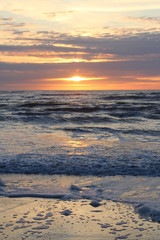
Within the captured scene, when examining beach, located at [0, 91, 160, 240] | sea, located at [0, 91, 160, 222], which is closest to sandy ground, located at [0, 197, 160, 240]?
beach, located at [0, 91, 160, 240]

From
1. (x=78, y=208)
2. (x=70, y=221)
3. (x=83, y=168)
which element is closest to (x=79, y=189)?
(x=78, y=208)

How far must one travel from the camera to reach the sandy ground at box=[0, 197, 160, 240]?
4.75m

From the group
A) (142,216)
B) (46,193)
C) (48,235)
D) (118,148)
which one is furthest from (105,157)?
(48,235)

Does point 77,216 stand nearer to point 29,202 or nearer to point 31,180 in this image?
point 29,202

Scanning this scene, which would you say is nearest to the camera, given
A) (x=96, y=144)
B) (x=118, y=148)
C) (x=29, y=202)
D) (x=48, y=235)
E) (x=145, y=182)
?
(x=48, y=235)

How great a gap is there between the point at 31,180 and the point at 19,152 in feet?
10.4

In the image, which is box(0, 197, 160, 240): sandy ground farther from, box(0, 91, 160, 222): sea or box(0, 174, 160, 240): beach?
box(0, 91, 160, 222): sea

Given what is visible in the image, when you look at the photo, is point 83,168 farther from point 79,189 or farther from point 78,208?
point 78,208

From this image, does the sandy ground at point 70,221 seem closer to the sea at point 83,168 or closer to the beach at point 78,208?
the beach at point 78,208

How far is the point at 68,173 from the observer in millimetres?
8703

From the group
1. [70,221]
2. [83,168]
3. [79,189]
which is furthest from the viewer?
[83,168]

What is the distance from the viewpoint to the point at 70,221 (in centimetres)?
526

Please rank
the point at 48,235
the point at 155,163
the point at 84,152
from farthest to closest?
the point at 84,152
the point at 155,163
the point at 48,235

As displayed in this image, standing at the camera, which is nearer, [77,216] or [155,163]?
[77,216]
